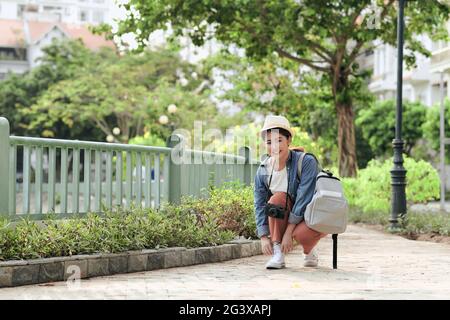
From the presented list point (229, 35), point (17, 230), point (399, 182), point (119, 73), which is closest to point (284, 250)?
point (17, 230)

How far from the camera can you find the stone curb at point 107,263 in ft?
26.6

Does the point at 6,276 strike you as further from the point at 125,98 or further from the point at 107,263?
the point at 125,98

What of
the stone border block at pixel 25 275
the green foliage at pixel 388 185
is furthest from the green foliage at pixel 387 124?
the stone border block at pixel 25 275

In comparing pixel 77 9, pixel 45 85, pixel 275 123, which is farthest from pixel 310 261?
pixel 77 9

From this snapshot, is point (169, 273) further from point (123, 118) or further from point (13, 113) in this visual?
point (13, 113)

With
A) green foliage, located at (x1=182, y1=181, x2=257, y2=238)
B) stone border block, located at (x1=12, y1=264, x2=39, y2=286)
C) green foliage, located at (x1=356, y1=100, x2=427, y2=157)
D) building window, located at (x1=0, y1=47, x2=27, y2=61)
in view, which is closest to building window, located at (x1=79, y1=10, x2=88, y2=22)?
building window, located at (x1=0, y1=47, x2=27, y2=61)

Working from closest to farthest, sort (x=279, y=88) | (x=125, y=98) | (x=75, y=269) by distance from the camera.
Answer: (x=75, y=269) < (x=279, y=88) < (x=125, y=98)

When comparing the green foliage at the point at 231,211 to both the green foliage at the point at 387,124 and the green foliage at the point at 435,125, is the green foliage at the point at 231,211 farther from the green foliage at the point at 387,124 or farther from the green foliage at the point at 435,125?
the green foliage at the point at 387,124

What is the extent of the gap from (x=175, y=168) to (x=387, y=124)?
1195 inches

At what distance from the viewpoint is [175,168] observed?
12.4m

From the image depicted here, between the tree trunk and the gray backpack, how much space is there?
53.6 feet

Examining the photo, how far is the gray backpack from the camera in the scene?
28.1 ft

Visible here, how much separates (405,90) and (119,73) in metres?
15.6

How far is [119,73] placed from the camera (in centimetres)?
4944
